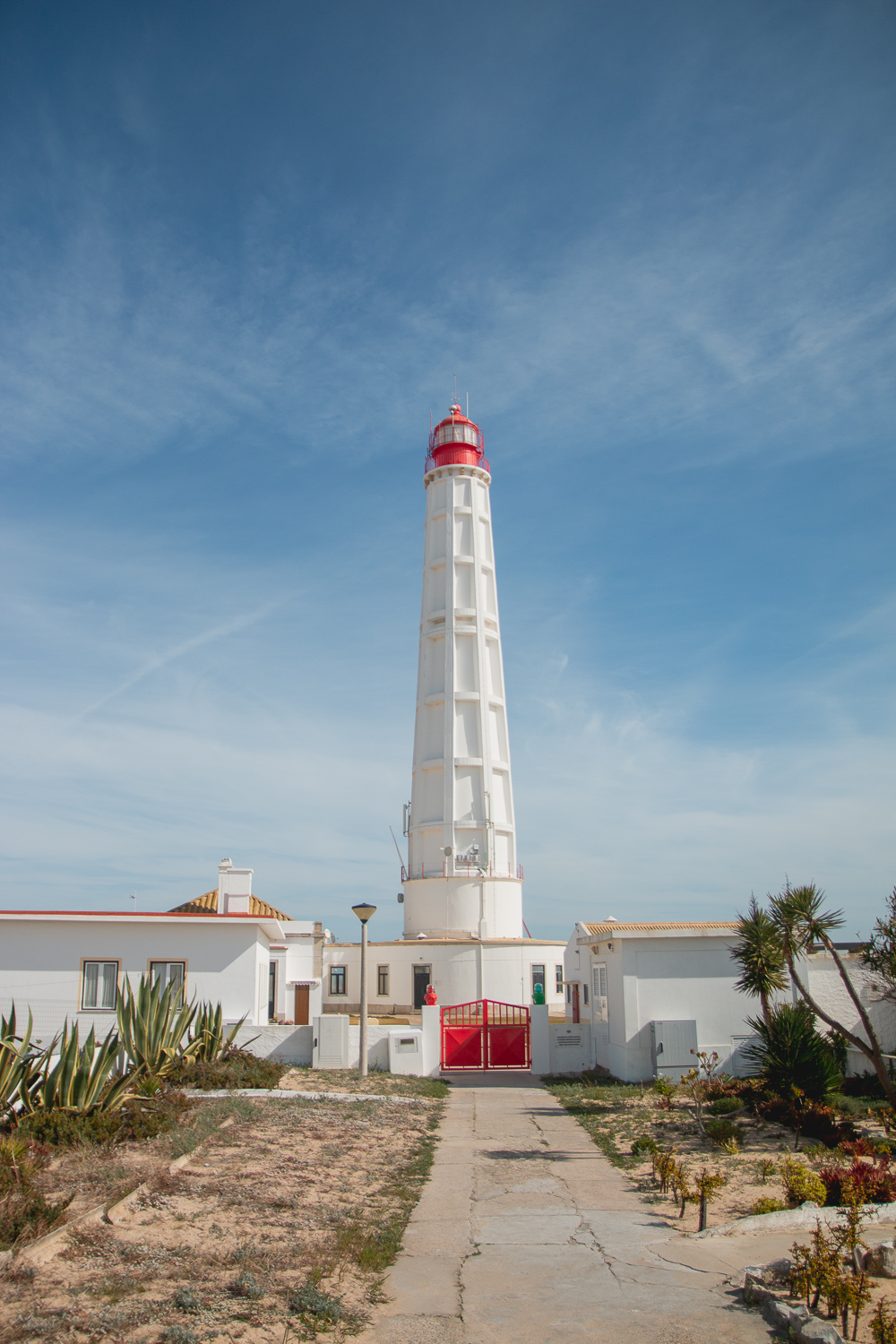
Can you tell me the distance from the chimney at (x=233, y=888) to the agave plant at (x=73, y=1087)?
1443 cm

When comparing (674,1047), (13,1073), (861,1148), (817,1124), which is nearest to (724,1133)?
(817,1124)

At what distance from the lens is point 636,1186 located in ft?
38.1

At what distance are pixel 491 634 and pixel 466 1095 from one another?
2137 centimetres

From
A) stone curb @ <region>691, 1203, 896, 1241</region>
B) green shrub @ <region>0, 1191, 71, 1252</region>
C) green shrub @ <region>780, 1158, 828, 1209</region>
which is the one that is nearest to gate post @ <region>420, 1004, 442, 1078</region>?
green shrub @ <region>780, 1158, 828, 1209</region>

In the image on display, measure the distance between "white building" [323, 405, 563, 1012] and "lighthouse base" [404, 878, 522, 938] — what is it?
0.05 meters

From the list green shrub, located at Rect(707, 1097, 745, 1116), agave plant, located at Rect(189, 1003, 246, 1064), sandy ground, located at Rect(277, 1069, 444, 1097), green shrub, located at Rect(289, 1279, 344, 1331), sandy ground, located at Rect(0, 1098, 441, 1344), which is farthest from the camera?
agave plant, located at Rect(189, 1003, 246, 1064)

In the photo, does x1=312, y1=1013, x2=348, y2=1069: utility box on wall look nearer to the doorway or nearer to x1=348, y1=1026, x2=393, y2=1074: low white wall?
x1=348, y1=1026, x2=393, y2=1074: low white wall

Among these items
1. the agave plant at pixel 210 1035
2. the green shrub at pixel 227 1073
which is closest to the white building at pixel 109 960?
the agave plant at pixel 210 1035

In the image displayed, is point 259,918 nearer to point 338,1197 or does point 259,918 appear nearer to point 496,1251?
point 338,1197

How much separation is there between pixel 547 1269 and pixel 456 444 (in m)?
35.1

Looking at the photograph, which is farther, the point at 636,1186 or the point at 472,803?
the point at 472,803

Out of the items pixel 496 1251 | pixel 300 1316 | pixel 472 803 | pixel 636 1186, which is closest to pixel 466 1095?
pixel 636 1186

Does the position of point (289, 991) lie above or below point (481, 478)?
below

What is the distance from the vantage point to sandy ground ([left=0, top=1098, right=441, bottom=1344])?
6.61m
